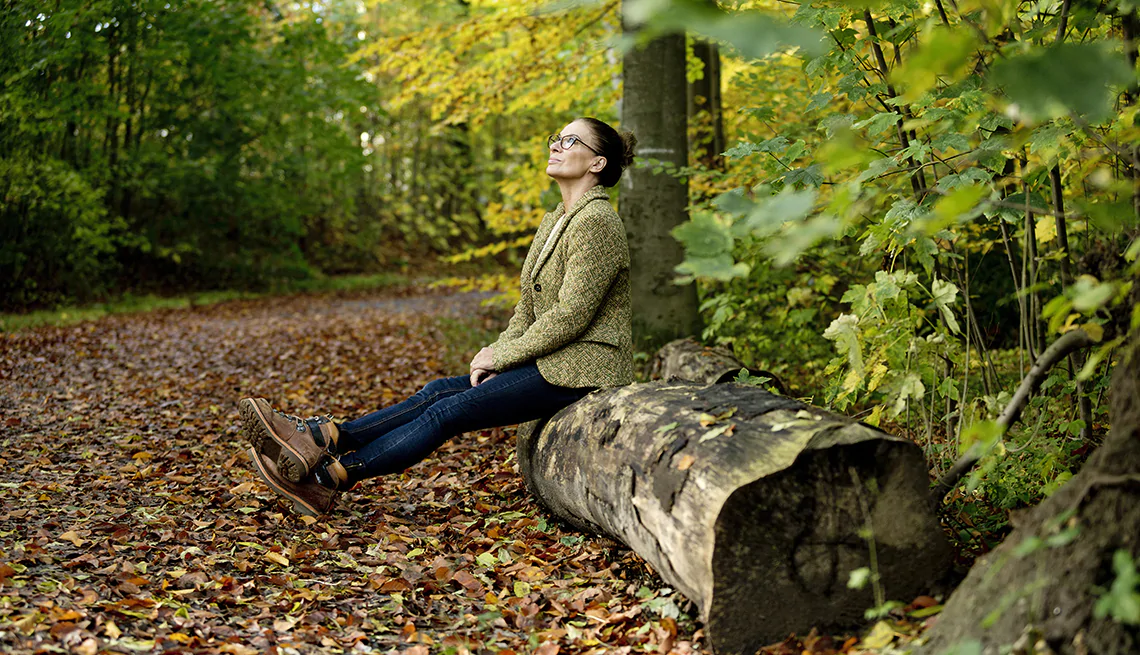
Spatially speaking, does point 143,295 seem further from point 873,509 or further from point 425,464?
point 873,509

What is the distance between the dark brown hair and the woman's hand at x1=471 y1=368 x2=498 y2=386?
1.01 metres

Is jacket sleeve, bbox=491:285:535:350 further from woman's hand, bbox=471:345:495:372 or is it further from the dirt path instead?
the dirt path

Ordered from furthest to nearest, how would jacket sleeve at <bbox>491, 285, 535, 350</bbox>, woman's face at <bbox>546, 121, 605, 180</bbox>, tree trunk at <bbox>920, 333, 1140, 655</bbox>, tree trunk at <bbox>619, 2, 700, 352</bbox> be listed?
tree trunk at <bbox>619, 2, 700, 352</bbox>
jacket sleeve at <bbox>491, 285, 535, 350</bbox>
woman's face at <bbox>546, 121, 605, 180</bbox>
tree trunk at <bbox>920, 333, 1140, 655</bbox>

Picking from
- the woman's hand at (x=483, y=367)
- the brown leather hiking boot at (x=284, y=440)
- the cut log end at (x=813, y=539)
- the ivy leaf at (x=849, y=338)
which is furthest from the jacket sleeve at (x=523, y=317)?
the cut log end at (x=813, y=539)

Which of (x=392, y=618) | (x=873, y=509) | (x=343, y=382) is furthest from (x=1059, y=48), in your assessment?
(x=343, y=382)

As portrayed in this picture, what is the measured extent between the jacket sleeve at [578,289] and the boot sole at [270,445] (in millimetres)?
927

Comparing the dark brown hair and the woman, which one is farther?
the dark brown hair

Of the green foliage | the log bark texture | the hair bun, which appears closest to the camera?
the green foliage

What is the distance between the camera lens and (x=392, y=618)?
9.23ft

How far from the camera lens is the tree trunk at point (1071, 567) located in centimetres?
178

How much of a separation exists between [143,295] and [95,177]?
2.55 metres

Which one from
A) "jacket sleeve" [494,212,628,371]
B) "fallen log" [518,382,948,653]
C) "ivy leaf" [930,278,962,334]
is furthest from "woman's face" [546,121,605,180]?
"fallen log" [518,382,948,653]

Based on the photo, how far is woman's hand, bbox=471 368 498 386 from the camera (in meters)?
3.79

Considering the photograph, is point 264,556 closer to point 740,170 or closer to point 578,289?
point 578,289
